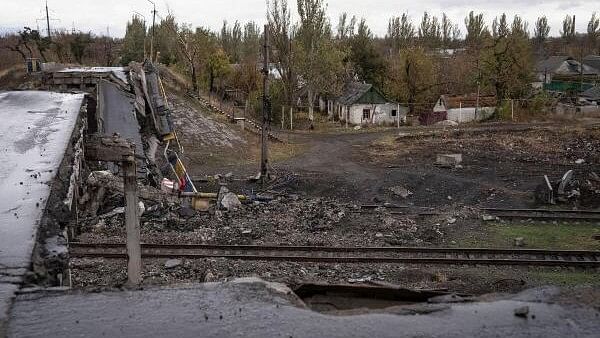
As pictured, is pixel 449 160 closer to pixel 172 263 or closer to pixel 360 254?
pixel 360 254

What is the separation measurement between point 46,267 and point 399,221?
1059 centimetres

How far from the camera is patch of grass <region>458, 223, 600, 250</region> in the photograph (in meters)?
12.4

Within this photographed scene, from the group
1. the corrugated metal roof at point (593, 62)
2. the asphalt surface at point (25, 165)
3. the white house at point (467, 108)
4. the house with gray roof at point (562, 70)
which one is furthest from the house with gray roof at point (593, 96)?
the asphalt surface at point (25, 165)

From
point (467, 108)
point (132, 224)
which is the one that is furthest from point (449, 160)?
point (467, 108)

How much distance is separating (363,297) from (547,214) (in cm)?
1287

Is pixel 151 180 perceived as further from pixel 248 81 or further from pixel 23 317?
pixel 248 81

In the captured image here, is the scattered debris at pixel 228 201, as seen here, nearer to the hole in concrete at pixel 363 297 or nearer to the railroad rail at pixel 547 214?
the railroad rail at pixel 547 214

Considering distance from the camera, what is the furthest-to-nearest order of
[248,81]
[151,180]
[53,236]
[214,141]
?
[248,81] < [214,141] < [151,180] < [53,236]

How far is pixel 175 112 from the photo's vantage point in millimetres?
29703

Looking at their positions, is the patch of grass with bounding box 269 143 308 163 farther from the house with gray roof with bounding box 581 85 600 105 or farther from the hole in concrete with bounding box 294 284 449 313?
the house with gray roof with bounding box 581 85 600 105

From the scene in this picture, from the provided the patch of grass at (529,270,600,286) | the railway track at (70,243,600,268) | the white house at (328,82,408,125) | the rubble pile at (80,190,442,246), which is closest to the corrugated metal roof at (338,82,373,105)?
the white house at (328,82,408,125)

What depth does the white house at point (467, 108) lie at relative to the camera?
37.6 m

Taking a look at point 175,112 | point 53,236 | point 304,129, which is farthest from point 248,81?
point 53,236

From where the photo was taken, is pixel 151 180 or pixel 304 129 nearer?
pixel 151 180
